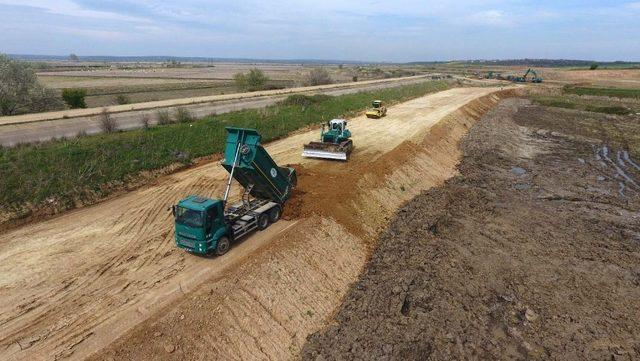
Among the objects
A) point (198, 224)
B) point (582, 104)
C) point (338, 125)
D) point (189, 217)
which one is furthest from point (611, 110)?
point (189, 217)

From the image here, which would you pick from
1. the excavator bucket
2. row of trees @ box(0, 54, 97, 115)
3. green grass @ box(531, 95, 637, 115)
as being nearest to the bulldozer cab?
the excavator bucket

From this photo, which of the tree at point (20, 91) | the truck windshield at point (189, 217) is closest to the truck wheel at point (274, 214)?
the truck windshield at point (189, 217)

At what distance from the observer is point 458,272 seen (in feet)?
51.2

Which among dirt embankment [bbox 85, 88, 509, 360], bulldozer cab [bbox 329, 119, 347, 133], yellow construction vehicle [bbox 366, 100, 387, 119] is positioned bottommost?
dirt embankment [bbox 85, 88, 509, 360]

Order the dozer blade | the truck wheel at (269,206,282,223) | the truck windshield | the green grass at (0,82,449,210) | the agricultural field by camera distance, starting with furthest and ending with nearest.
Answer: the agricultural field → the dozer blade → the green grass at (0,82,449,210) → the truck wheel at (269,206,282,223) → the truck windshield

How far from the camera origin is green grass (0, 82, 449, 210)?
17.7 m

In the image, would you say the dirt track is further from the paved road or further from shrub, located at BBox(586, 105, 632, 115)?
shrub, located at BBox(586, 105, 632, 115)

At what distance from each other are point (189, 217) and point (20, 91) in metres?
36.0

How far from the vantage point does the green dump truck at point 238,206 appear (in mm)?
12844

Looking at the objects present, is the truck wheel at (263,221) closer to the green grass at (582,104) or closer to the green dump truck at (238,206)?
the green dump truck at (238,206)

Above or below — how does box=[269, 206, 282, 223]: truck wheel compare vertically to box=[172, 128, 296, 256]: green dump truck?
below

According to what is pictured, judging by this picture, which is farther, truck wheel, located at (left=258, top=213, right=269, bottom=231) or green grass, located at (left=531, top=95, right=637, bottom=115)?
green grass, located at (left=531, top=95, right=637, bottom=115)

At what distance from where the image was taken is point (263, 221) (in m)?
15.7

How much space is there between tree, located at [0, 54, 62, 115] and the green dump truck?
3280cm
